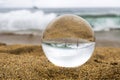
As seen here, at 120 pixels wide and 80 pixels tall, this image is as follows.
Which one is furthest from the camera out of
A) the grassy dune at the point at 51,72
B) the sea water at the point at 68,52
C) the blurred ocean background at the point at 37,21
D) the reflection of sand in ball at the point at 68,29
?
the blurred ocean background at the point at 37,21

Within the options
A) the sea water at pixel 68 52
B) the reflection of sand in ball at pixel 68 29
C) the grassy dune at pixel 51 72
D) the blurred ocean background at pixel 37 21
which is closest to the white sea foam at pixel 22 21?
the blurred ocean background at pixel 37 21

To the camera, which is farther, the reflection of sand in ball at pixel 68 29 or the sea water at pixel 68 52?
the reflection of sand in ball at pixel 68 29

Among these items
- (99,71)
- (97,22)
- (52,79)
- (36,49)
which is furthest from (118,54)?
(97,22)

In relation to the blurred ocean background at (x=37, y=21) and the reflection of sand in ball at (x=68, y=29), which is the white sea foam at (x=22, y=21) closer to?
the blurred ocean background at (x=37, y=21)

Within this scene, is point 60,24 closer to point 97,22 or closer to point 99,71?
point 99,71

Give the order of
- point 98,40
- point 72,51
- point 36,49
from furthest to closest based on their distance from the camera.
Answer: point 98,40 < point 36,49 < point 72,51

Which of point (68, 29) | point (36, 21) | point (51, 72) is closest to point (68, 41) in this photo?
point (68, 29)
